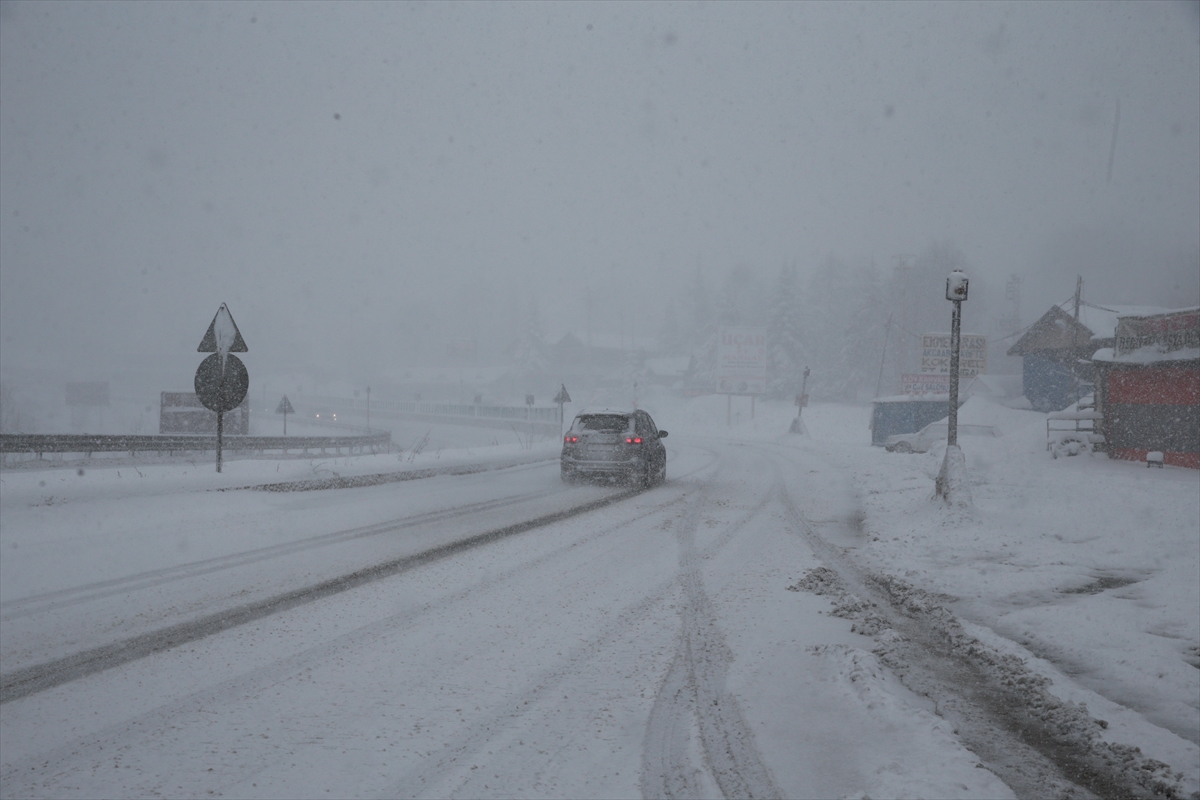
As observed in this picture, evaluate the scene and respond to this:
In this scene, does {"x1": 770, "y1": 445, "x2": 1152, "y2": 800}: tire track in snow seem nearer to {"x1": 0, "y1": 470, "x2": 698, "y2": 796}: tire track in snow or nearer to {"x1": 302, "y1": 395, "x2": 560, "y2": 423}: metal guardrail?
{"x1": 0, "y1": 470, "x2": 698, "y2": 796}: tire track in snow

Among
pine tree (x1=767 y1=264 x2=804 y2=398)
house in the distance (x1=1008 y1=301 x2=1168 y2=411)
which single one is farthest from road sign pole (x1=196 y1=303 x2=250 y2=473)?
pine tree (x1=767 y1=264 x2=804 y2=398)

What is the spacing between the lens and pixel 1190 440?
19.8m

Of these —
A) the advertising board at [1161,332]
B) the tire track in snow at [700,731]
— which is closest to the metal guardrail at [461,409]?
the advertising board at [1161,332]

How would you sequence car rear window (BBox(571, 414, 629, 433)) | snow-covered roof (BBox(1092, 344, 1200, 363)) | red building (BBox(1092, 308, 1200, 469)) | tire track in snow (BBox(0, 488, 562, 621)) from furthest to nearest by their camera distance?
red building (BBox(1092, 308, 1200, 469)), snow-covered roof (BBox(1092, 344, 1200, 363)), car rear window (BBox(571, 414, 629, 433)), tire track in snow (BBox(0, 488, 562, 621))

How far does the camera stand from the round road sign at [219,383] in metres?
12.5

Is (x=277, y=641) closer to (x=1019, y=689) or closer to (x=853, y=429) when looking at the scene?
(x=1019, y=689)

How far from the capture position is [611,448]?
593 inches

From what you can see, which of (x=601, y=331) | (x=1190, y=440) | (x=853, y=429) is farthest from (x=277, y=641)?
(x=601, y=331)

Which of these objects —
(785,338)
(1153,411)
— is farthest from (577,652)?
(785,338)

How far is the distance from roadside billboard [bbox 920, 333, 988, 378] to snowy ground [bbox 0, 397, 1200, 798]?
140ft

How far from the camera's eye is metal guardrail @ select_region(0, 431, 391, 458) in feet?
71.5

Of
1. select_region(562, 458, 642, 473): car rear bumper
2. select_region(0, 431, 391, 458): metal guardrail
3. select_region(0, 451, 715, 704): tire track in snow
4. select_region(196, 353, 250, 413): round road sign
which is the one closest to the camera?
select_region(0, 451, 715, 704): tire track in snow

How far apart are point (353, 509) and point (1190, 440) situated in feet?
76.1

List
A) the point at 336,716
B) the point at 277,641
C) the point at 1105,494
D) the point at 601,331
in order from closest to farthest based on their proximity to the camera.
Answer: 1. the point at 336,716
2. the point at 277,641
3. the point at 1105,494
4. the point at 601,331
